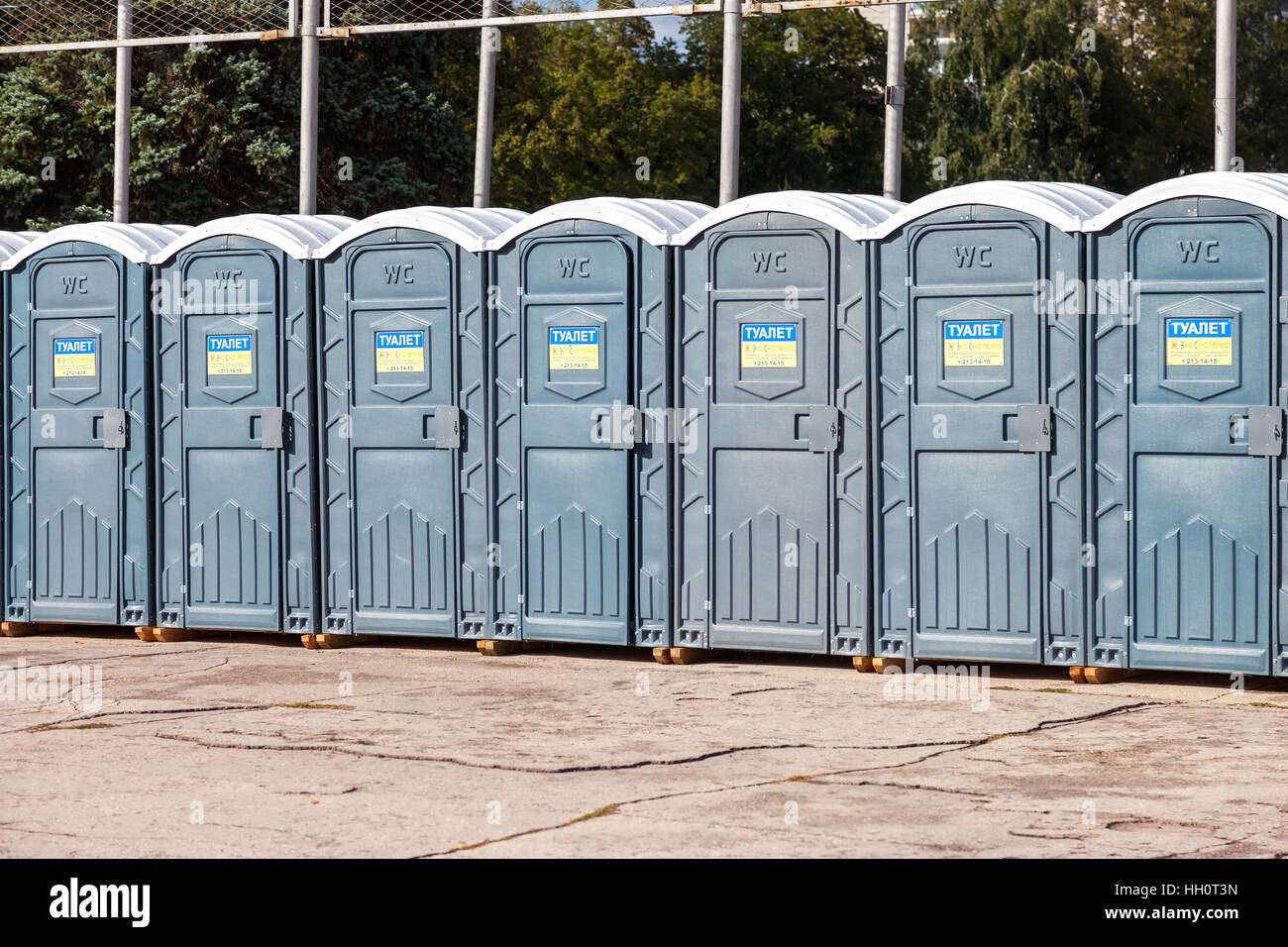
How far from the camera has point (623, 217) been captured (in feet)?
31.3

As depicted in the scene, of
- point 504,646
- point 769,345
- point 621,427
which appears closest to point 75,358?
point 504,646

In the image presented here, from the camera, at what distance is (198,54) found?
29.4 m

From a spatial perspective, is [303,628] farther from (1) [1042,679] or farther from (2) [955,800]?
(2) [955,800]

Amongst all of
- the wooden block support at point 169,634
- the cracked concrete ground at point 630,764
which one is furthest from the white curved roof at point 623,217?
the wooden block support at point 169,634

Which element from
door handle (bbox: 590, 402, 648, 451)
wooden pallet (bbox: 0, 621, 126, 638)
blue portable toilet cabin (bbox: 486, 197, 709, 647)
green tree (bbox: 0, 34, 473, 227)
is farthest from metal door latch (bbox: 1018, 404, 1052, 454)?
green tree (bbox: 0, 34, 473, 227)

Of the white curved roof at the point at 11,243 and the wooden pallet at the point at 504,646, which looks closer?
the wooden pallet at the point at 504,646

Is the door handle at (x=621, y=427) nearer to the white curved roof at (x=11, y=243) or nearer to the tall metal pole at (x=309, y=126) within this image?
the white curved roof at (x=11, y=243)

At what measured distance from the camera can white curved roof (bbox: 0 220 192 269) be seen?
1069cm

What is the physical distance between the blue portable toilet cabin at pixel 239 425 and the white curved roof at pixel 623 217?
1250mm

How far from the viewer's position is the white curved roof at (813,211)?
905 cm

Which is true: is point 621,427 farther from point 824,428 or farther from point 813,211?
point 813,211

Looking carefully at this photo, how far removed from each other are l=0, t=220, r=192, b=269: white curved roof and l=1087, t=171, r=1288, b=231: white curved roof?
503cm
